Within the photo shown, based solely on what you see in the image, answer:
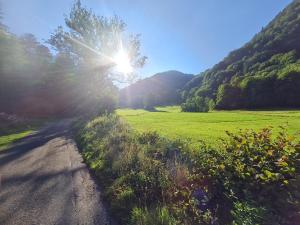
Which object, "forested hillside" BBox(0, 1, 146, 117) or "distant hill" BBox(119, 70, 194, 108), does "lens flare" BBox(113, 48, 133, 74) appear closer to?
"forested hillside" BBox(0, 1, 146, 117)

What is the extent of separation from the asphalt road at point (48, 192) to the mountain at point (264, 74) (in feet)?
219

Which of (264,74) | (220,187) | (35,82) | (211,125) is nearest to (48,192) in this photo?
(220,187)

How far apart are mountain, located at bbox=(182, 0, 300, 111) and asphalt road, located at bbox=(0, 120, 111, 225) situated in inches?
2629

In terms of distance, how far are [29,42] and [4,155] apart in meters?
54.9

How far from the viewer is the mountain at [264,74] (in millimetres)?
65125

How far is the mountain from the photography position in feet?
214

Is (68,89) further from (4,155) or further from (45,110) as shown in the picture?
(4,155)

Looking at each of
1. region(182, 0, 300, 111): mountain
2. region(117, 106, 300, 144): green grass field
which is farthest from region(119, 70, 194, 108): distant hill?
region(117, 106, 300, 144): green grass field

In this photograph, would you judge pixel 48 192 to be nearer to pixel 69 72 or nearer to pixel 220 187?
pixel 220 187

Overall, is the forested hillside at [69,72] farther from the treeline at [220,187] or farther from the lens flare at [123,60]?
the treeline at [220,187]

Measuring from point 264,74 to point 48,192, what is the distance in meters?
88.3

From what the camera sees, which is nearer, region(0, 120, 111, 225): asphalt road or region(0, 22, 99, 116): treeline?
region(0, 120, 111, 225): asphalt road

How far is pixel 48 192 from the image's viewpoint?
7039mm

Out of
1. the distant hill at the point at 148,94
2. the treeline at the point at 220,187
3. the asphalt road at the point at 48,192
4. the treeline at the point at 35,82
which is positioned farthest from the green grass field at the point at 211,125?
the distant hill at the point at 148,94
